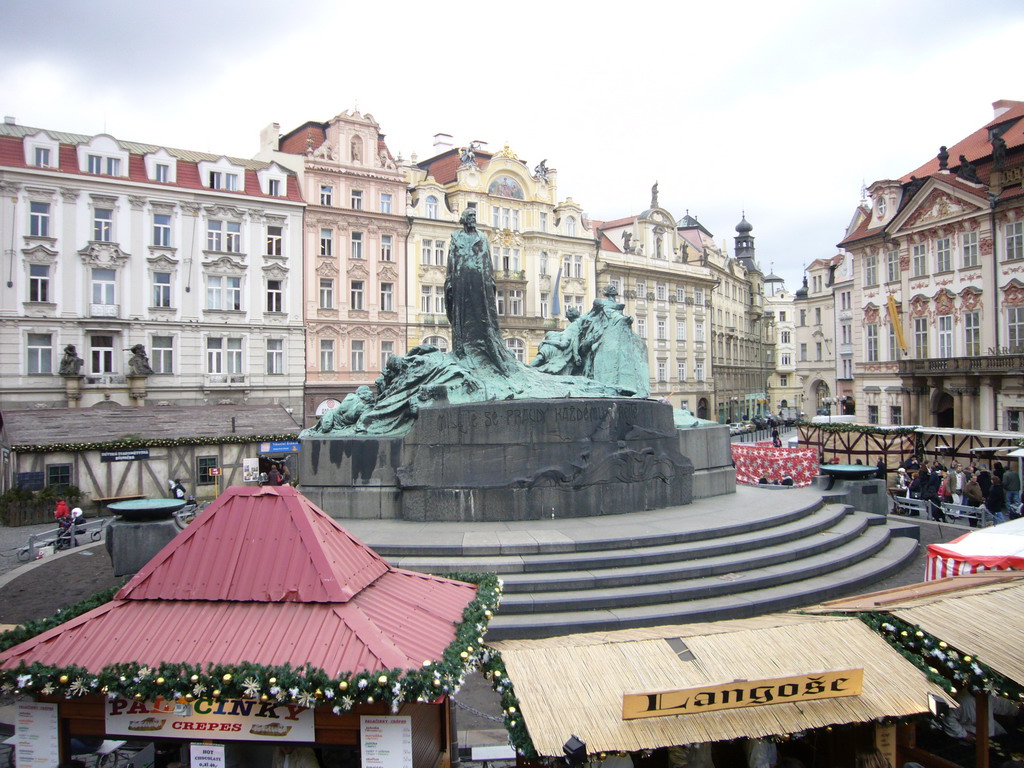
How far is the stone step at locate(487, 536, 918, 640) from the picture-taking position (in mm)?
8898

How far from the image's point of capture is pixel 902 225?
37.5 meters

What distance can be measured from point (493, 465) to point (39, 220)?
2807 cm

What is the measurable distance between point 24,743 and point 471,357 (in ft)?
34.8

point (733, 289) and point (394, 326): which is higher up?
point (733, 289)

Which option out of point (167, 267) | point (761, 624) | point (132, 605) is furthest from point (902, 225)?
point (132, 605)

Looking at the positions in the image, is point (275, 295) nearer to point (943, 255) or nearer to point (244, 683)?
point (943, 255)

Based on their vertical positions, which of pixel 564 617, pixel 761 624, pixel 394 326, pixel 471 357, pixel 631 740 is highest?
pixel 394 326

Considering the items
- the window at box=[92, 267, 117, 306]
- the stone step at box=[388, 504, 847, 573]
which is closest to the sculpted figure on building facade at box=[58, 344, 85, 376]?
the window at box=[92, 267, 117, 306]

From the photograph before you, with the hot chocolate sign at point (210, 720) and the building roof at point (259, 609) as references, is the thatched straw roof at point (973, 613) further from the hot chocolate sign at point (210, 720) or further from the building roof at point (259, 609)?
the hot chocolate sign at point (210, 720)

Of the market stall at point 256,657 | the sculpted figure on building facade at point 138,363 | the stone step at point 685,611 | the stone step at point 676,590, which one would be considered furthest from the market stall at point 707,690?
the sculpted figure on building facade at point 138,363

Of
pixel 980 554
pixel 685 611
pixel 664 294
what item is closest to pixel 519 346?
pixel 664 294

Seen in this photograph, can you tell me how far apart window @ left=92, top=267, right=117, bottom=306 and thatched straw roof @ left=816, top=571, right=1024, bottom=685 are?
33.7 metres

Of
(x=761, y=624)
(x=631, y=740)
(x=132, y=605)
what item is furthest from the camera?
(x=761, y=624)

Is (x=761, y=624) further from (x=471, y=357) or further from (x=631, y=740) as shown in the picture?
(x=471, y=357)
